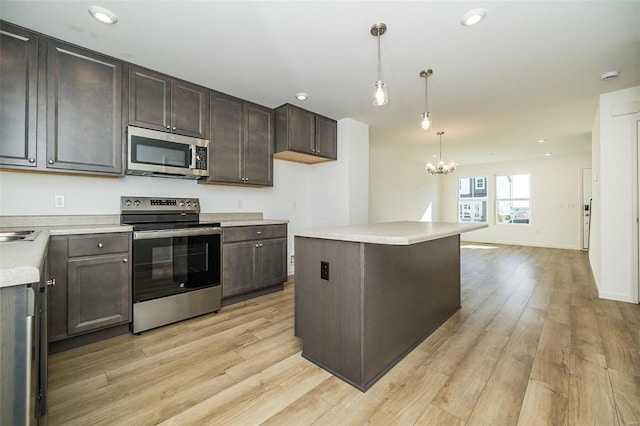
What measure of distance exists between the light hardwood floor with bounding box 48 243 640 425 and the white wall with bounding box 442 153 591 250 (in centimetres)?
511

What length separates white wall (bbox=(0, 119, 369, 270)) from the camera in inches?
90.4

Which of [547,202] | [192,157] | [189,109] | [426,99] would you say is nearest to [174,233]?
[192,157]

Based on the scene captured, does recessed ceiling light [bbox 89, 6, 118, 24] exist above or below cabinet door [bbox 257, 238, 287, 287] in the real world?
above

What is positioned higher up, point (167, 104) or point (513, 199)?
point (167, 104)

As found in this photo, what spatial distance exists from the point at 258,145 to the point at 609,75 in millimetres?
3723

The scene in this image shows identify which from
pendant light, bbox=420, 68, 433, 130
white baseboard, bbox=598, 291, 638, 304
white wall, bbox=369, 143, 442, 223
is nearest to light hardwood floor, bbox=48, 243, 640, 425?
white baseboard, bbox=598, 291, 638, 304

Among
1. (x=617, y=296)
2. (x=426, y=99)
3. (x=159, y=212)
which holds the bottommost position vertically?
(x=617, y=296)

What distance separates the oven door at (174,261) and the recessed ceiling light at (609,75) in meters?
4.15

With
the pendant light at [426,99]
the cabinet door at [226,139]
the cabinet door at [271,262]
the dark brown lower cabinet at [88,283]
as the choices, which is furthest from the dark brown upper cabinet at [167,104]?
the pendant light at [426,99]

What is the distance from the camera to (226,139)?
3.16m

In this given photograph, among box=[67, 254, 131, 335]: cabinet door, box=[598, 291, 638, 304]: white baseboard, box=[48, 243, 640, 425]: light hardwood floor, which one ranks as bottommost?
box=[48, 243, 640, 425]: light hardwood floor

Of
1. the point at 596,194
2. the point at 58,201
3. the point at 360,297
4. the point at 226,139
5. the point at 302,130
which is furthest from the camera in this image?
the point at 596,194

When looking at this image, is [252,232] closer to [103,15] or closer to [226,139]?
[226,139]

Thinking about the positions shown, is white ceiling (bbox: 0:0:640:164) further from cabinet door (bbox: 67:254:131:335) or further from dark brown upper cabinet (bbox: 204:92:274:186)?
cabinet door (bbox: 67:254:131:335)
